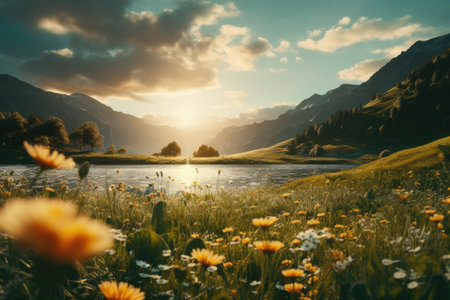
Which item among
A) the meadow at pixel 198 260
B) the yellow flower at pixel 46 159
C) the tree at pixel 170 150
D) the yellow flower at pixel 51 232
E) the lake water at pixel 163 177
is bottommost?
the lake water at pixel 163 177

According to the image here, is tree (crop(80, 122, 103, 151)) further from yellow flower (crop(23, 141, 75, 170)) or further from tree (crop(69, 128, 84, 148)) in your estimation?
yellow flower (crop(23, 141, 75, 170))

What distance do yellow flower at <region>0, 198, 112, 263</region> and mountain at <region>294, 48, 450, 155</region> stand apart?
4788 inches

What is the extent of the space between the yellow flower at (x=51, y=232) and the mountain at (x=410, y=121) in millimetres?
121617

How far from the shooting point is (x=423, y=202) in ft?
17.3

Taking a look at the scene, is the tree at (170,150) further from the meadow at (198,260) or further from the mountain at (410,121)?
the meadow at (198,260)

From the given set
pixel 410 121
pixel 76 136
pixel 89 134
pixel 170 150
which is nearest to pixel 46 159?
pixel 89 134

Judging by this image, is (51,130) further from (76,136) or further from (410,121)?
(410,121)

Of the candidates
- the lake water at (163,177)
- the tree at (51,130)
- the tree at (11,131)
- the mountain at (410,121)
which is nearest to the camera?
the lake water at (163,177)

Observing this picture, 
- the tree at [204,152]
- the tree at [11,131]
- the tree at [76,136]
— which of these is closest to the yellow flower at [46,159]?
the tree at [11,131]

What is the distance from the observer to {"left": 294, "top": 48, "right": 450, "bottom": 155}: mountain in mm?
115663

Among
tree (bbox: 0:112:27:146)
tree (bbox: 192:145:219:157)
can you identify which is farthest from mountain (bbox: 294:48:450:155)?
tree (bbox: 0:112:27:146)

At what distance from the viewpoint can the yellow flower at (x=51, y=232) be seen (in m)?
0.54

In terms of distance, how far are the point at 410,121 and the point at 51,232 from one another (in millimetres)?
153355

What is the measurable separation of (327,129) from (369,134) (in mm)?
23869
